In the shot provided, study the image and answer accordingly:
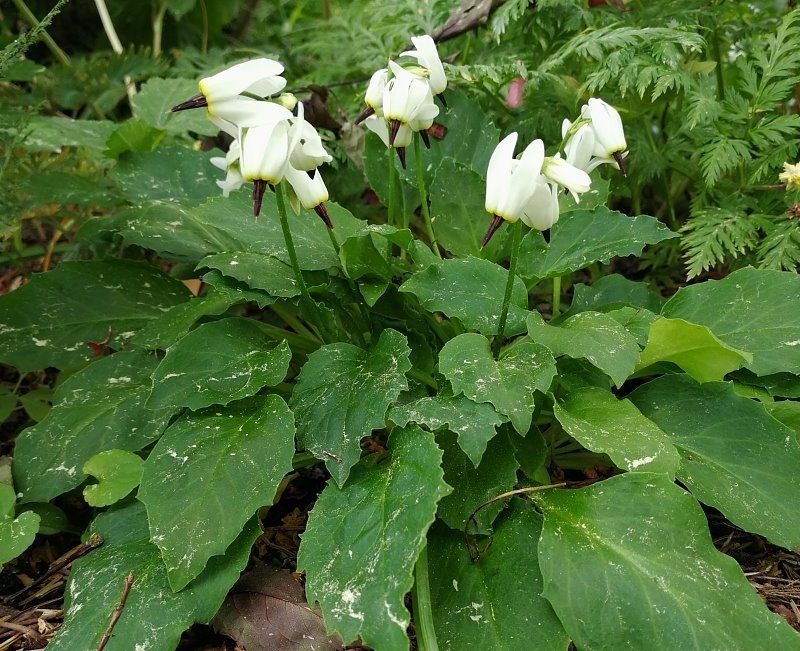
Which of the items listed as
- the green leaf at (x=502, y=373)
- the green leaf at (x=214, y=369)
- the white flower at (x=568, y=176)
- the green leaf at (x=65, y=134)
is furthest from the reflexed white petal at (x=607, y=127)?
the green leaf at (x=65, y=134)

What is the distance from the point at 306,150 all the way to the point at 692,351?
973mm

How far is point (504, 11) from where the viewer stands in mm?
Answer: 2189

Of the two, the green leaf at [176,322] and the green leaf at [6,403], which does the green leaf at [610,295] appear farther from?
the green leaf at [6,403]

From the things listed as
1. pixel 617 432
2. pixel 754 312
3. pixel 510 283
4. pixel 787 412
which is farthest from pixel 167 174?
pixel 787 412

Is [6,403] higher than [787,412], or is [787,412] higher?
[787,412]

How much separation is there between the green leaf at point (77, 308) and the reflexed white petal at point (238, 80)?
955mm

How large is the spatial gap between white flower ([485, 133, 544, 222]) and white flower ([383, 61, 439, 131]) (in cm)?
27

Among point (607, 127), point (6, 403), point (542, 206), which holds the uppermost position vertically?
point (607, 127)

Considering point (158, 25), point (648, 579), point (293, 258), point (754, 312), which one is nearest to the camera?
point (648, 579)

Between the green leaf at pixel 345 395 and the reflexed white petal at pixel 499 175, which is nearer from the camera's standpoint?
the reflexed white petal at pixel 499 175

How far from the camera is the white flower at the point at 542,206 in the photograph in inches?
56.5

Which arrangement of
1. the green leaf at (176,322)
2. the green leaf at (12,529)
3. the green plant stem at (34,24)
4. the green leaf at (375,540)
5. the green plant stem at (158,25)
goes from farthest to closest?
the green plant stem at (158,25), the green plant stem at (34,24), the green leaf at (176,322), the green leaf at (12,529), the green leaf at (375,540)

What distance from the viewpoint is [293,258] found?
1685 mm

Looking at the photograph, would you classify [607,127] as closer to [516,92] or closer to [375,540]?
[375,540]
